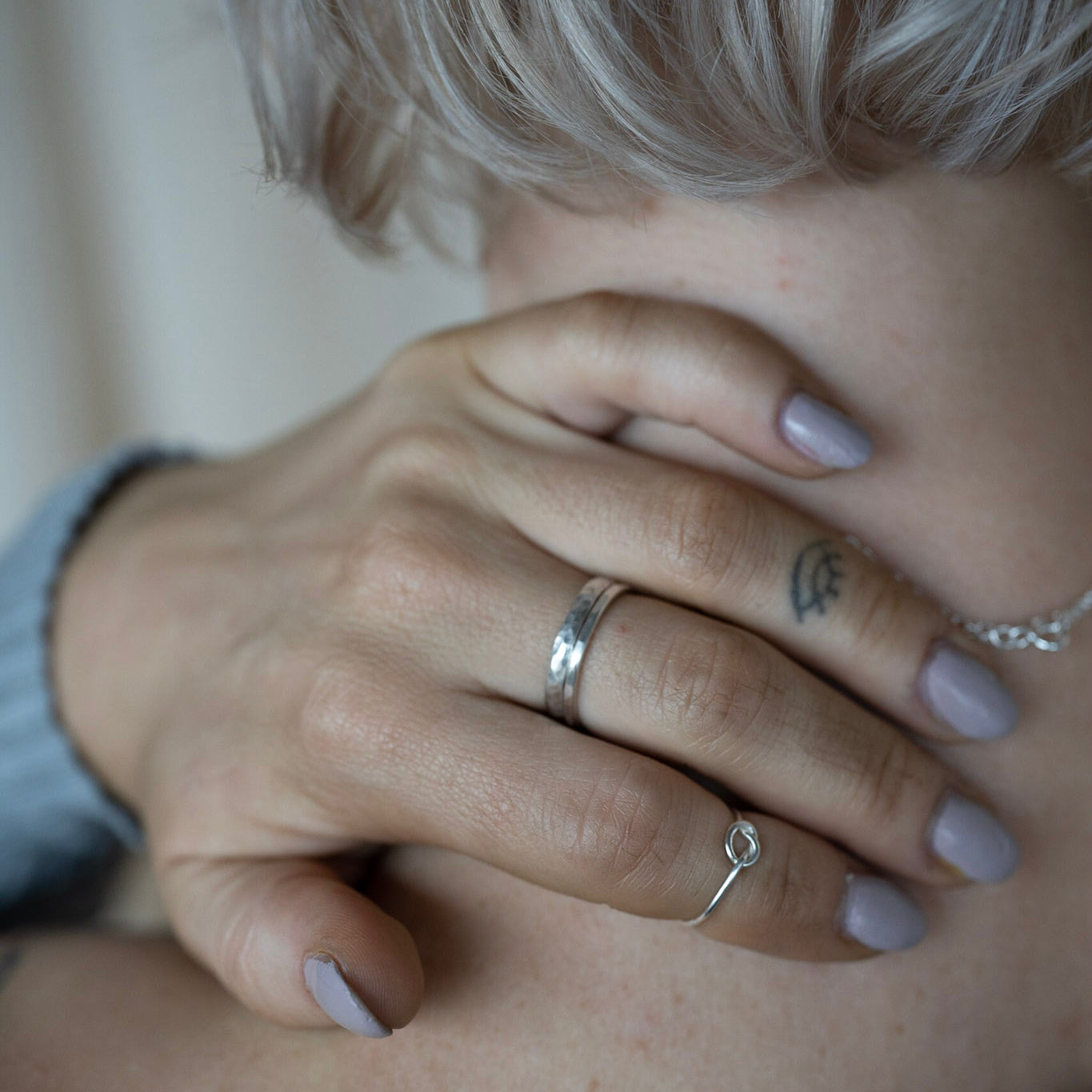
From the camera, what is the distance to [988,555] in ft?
1.94

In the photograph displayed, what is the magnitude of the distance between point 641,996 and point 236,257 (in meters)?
1.83

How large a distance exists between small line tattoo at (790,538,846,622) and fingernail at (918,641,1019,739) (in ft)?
0.24

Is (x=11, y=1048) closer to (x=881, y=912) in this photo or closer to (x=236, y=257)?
(x=881, y=912)

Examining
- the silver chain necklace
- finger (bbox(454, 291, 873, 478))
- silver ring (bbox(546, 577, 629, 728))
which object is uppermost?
finger (bbox(454, 291, 873, 478))

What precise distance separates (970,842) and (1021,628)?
0.14m

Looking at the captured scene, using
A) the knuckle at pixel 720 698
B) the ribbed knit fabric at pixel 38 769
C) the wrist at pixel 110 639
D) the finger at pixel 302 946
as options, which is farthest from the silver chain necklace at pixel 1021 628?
the ribbed knit fabric at pixel 38 769

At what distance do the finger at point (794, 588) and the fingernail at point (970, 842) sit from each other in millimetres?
45

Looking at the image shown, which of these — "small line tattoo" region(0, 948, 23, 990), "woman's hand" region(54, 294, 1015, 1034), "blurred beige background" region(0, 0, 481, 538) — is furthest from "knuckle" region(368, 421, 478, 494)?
"blurred beige background" region(0, 0, 481, 538)

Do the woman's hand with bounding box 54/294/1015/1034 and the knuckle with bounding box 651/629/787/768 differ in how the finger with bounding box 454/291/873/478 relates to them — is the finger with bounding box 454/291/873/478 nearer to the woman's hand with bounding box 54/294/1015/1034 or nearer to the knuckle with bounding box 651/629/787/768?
the woman's hand with bounding box 54/294/1015/1034

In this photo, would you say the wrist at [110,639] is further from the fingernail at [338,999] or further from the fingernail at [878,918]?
→ the fingernail at [878,918]

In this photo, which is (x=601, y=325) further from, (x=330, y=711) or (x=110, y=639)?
(x=110, y=639)

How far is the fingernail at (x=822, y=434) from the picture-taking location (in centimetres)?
56

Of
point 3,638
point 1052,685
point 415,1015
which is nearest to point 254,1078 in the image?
point 415,1015

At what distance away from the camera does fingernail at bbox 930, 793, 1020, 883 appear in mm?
558
